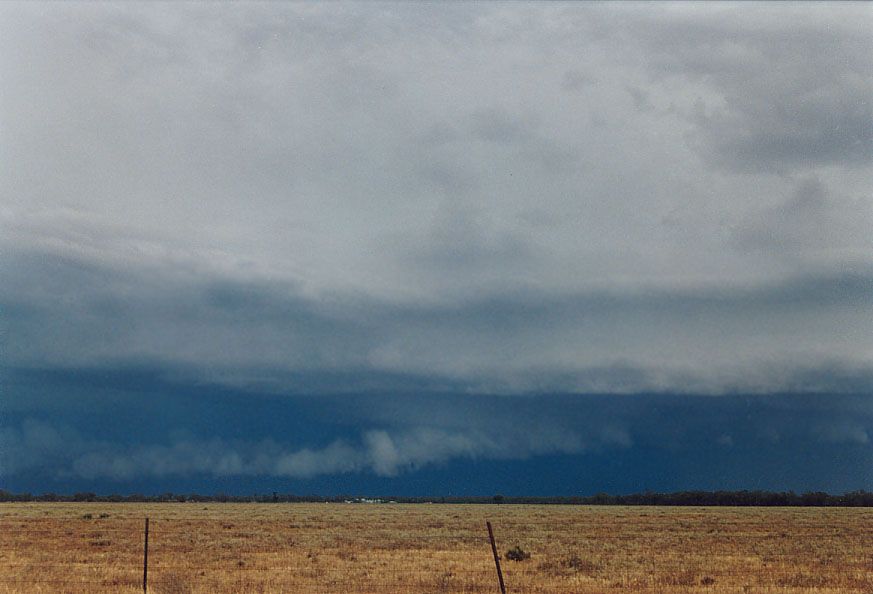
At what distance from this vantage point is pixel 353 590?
24578mm

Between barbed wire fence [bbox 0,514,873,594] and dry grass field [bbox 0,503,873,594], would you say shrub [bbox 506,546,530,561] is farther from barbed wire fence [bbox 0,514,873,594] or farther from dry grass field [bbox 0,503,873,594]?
dry grass field [bbox 0,503,873,594]

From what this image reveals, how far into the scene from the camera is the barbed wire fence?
25.9 metres

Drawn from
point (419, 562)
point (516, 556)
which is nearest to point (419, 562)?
point (419, 562)

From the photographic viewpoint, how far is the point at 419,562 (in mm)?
35156

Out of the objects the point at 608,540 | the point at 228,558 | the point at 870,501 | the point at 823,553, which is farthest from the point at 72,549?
the point at 870,501

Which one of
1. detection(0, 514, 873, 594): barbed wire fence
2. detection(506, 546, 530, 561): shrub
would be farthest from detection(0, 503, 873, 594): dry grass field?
detection(506, 546, 530, 561): shrub

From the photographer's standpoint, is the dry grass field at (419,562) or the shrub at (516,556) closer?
the dry grass field at (419,562)

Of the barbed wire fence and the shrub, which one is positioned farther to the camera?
the shrub

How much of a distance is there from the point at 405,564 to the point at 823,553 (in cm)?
2032

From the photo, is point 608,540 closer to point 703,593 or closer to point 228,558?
point 228,558

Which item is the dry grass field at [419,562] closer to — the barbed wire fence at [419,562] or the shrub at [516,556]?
the barbed wire fence at [419,562]

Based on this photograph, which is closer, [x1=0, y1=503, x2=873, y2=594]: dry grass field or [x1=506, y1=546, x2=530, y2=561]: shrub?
[x1=0, y1=503, x2=873, y2=594]: dry grass field

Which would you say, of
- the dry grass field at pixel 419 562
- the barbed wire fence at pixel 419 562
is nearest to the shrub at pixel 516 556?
the barbed wire fence at pixel 419 562

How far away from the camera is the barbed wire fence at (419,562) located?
2588 centimetres
